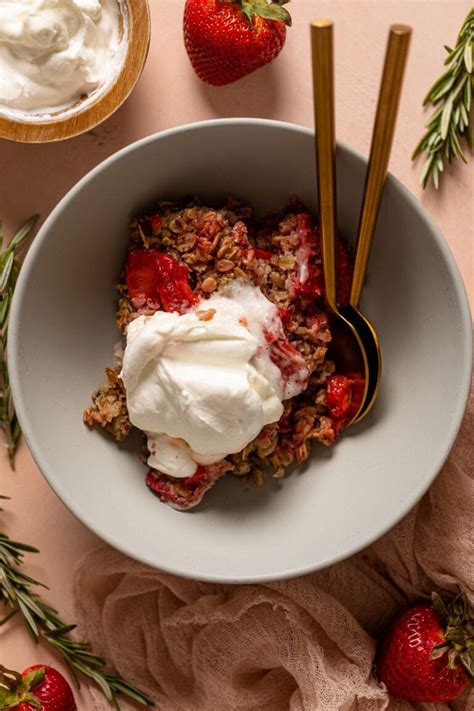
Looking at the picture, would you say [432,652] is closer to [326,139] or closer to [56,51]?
[326,139]

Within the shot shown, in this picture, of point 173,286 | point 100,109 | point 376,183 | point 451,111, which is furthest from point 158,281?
point 451,111

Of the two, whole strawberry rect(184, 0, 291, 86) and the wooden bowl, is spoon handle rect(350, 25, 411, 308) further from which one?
the wooden bowl

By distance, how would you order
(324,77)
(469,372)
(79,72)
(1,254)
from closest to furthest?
1. (324,77)
2. (469,372)
3. (79,72)
4. (1,254)

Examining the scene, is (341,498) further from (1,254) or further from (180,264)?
(1,254)

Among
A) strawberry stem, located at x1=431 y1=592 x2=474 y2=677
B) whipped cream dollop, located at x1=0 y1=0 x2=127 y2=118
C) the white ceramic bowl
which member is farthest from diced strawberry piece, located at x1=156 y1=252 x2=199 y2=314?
strawberry stem, located at x1=431 y1=592 x2=474 y2=677

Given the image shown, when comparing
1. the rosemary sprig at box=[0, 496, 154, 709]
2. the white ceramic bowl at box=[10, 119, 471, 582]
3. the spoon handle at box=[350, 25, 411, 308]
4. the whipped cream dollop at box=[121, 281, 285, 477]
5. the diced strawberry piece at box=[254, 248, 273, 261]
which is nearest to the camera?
the spoon handle at box=[350, 25, 411, 308]

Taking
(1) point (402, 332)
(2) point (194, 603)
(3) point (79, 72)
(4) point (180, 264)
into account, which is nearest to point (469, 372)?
(1) point (402, 332)
